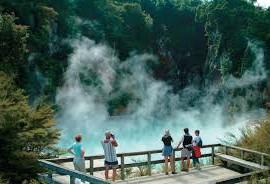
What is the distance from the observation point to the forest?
1527 inches

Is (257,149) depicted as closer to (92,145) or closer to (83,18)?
(92,145)

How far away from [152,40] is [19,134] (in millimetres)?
50902

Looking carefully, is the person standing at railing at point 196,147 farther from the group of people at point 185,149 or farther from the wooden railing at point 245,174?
the wooden railing at point 245,174

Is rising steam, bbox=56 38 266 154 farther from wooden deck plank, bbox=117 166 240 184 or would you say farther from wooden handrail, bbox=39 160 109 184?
wooden handrail, bbox=39 160 109 184

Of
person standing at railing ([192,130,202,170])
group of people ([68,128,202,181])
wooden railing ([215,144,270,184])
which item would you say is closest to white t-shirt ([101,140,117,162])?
group of people ([68,128,202,181])

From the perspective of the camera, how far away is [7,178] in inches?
432

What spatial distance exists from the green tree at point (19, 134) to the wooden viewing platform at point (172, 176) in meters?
0.46

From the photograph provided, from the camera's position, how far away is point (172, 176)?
42.8 feet

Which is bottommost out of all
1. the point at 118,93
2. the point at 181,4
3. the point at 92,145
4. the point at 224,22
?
the point at 92,145

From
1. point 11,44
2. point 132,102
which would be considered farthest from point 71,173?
point 132,102

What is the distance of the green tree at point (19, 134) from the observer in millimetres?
11297

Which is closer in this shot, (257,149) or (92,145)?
(257,149)

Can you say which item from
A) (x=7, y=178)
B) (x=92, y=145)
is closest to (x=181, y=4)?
(x=92, y=145)

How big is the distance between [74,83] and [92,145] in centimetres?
1077
